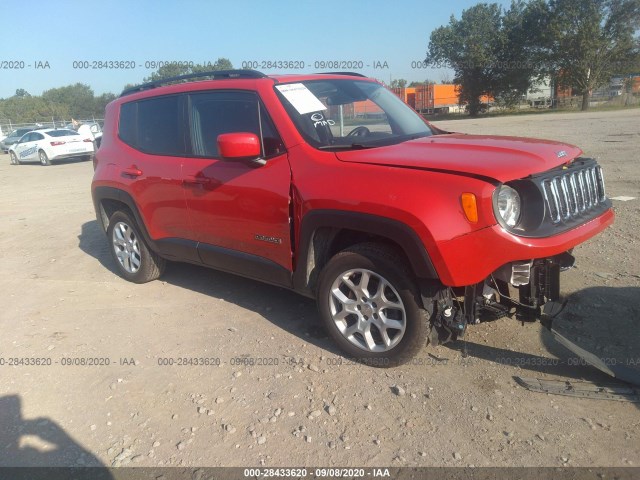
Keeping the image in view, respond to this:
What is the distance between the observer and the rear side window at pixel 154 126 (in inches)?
175

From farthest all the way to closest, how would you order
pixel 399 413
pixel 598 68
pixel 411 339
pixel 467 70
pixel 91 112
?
1. pixel 91 112
2. pixel 467 70
3. pixel 598 68
4. pixel 411 339
5. pixel 399 413

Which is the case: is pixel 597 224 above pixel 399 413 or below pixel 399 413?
above

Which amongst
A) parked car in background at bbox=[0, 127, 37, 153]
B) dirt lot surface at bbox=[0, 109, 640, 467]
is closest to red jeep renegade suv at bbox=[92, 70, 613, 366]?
dirt lot surface at bbox=[0, 109, 640, 467]

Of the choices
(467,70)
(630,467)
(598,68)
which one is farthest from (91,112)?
(630,467)

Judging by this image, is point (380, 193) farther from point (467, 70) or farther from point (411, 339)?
point (467, 70)

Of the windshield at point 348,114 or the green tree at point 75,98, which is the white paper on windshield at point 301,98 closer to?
the windshield at point 348,114

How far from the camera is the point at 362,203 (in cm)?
309

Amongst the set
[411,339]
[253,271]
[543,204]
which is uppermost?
[543,204]

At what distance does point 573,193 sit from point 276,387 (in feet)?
7.40

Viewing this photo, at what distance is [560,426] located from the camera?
2.76 m

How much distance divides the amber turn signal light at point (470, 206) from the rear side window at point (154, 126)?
8.36 feet

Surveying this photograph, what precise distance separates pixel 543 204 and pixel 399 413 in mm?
1452

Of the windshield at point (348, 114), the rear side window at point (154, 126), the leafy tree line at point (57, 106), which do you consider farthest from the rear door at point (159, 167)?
the leafy tree line at point (57, 106)

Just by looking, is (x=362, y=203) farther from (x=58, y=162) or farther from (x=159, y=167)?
(x=58, y=162)
